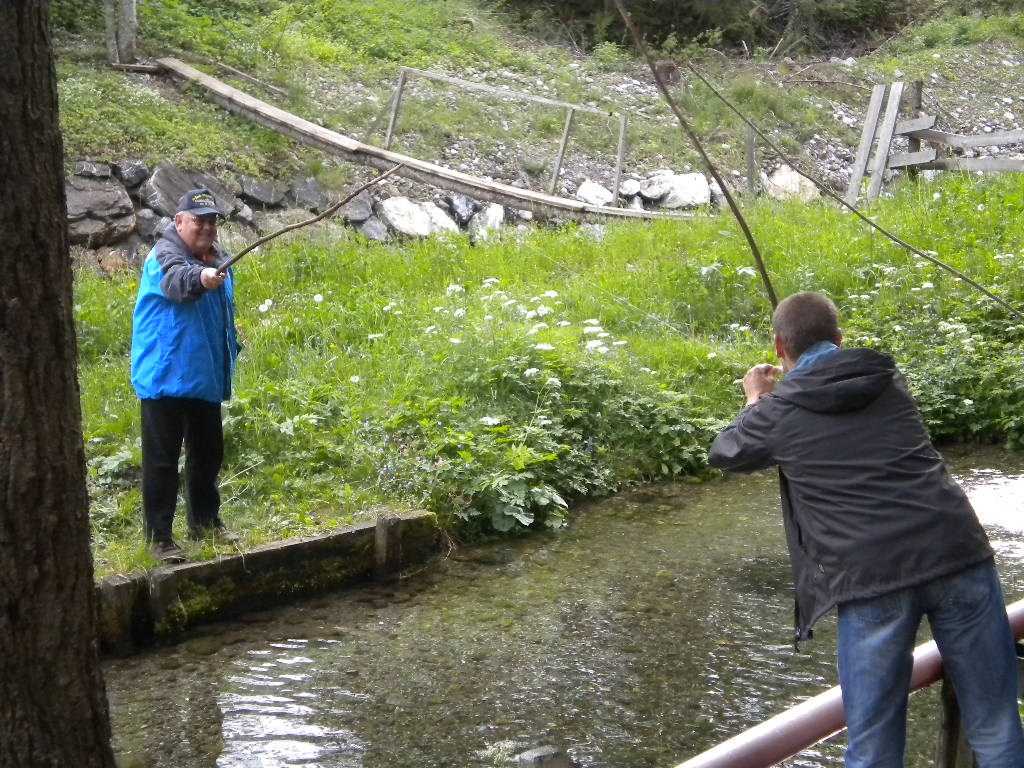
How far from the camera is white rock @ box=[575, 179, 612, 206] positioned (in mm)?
17438

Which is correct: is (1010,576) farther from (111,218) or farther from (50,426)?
(111,218)

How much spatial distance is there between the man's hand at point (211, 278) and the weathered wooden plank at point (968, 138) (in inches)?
470

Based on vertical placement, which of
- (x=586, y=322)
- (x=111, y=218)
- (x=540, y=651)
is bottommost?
(x=540, y=651)

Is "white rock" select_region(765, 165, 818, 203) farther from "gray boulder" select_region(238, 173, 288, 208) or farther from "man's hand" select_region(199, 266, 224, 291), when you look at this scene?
"man's hand" select_region(199, 266, 224, 291)

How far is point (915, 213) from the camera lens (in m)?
12.9

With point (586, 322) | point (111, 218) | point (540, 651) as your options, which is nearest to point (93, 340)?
point (111, 218)

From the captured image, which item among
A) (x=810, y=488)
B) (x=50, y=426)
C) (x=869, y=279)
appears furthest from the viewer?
(x=869, y=279)

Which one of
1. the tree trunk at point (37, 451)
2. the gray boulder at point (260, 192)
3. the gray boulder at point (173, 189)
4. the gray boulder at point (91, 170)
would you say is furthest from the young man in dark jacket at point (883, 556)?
the gray boulder at point (260, 192)

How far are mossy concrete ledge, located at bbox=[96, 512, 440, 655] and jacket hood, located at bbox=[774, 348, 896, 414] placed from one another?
3988 millimetres

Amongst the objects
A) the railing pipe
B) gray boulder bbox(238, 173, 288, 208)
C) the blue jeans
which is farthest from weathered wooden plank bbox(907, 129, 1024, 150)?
the railing pipe

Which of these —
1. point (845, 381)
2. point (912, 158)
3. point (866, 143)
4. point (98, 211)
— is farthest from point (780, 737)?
point (866, 143)

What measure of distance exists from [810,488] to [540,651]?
281 cm

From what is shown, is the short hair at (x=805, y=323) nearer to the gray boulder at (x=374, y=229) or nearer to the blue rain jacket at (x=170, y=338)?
the blue rain jacket at (x=170, y=338)

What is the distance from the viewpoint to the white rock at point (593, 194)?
17.4 metres
